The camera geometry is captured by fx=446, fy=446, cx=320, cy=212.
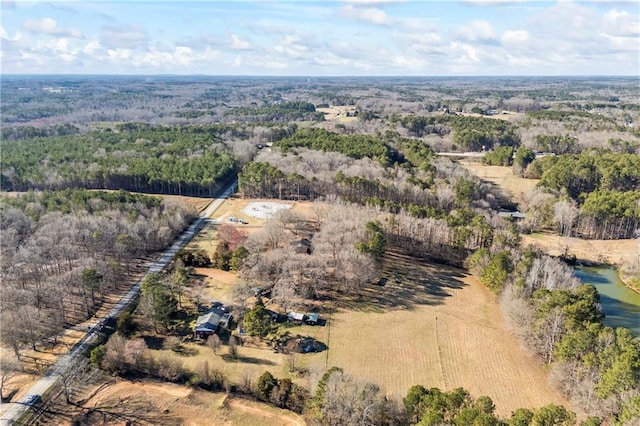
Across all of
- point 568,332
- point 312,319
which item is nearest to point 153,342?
point 312,319

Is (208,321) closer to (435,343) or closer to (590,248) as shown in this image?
(435,343)

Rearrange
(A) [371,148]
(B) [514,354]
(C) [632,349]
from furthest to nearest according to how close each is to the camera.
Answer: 1. (A) [371,148]
2. (B) [514,354]
3. (C) [632,349]

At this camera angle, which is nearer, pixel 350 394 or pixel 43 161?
pixel 350 394

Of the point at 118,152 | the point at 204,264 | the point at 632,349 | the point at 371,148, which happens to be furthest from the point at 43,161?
the point at 632,349

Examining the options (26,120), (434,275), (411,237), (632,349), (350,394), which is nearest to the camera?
(350,394)

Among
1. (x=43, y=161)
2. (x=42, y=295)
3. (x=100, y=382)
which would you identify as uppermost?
(x=43, y=161)

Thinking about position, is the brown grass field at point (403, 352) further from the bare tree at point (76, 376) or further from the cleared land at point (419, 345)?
the bare tree at point (76, 376)

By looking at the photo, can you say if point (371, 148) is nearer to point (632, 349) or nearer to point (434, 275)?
point (434, 275)
